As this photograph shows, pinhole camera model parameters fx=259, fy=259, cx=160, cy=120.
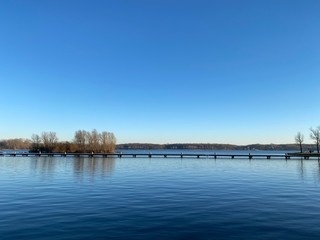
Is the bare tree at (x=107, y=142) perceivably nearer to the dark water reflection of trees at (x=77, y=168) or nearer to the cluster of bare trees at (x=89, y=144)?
the cluster of bare trees at (x=89, y=144)

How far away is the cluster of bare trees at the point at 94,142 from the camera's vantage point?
403ft

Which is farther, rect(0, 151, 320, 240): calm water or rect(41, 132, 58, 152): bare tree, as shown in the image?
rect(41, 132, 58, 152): bare tree

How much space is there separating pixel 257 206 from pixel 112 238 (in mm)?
9929

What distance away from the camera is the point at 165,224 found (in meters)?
12.2

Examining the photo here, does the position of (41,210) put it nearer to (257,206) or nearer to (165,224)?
(165,224)

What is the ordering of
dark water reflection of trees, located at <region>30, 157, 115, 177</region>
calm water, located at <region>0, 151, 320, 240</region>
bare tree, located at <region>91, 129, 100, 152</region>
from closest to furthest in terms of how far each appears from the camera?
calm water, located at <region>0, 151, 320, 240</region> → dark water reflection of trees, located at <region>30, 157, 115, 177</region> → bare tree, located at <region>91, 129, 100, 152</region>

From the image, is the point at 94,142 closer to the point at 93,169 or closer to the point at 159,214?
the point at 93,169

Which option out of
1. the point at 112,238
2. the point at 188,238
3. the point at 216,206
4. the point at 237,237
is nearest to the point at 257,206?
the point at 216,206

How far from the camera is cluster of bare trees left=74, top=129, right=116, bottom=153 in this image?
403ft

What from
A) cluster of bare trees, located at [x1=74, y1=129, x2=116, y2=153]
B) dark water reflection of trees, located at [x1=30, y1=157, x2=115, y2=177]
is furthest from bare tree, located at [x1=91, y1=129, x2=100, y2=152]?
dark water reflection of trees, located at [x1=30, y1=157, x2=115, y2=177]

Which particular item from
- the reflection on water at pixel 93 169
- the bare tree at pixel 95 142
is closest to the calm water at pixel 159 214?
the reflection on water at pixel 93 169

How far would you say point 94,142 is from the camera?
124 m

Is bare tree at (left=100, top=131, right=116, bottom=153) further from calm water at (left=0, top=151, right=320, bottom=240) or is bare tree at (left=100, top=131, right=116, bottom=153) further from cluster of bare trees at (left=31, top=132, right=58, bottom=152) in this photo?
calm water at (left=0, top=151, right=320, bottom=240)

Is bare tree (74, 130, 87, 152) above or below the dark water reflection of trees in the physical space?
above
